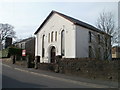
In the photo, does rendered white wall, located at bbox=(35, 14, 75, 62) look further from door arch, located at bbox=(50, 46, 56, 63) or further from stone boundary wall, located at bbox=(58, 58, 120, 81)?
stone boundary wall, located at bbox=(58, 58, 120, 81)

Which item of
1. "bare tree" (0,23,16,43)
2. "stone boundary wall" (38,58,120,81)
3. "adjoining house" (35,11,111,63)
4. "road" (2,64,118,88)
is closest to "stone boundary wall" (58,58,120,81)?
"stone boundary wall" (38,58,120,81)

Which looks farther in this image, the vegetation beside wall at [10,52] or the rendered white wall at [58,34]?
the vegetation beside wall at [10,52]

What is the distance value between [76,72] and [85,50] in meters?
10.8

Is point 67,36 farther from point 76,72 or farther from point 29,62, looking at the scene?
point 76,72

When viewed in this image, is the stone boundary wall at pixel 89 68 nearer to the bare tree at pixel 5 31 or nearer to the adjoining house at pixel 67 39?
the adjoining house at pixel 67 39

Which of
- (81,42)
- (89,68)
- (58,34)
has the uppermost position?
(58,34)

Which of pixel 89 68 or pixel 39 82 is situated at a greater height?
pixel 89 68

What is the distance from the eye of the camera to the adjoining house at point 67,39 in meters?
30.8

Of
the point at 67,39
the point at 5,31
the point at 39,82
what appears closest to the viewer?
the point at 39,82

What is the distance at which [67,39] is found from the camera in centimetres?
3145

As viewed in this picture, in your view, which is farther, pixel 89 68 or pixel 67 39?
pixel 67 39

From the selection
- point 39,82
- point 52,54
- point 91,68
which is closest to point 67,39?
point 52,54

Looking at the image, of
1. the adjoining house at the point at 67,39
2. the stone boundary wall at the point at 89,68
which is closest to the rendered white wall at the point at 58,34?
the adjoining house at the point at 67,39

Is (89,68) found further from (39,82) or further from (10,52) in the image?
(10,52)
